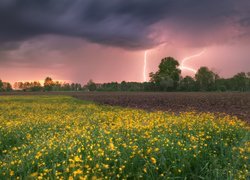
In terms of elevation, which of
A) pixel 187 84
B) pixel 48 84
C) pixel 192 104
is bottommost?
pixel 192 104

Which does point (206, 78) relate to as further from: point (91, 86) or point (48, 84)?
point (48, 84)

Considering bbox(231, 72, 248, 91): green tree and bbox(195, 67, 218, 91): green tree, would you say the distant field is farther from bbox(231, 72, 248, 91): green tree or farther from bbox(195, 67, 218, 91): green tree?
bbox(231, 72, 248, 91): green tree

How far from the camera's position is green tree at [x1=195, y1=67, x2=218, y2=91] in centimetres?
12141

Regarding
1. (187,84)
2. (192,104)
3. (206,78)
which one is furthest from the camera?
(206,78)

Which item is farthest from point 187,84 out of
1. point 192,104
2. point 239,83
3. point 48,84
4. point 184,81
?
point 48,84

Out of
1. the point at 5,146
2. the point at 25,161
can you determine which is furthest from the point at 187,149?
the point at 5,146

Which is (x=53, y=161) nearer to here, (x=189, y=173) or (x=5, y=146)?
(x=189, y=173)

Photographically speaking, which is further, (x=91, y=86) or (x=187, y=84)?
(x=91, y=86)

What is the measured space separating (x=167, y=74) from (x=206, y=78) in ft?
101

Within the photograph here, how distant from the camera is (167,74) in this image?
111375mm

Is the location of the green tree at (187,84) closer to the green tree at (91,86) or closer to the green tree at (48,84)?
the green tree at (91,86)

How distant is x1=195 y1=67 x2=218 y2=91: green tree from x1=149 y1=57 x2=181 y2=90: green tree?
1357 centimetres

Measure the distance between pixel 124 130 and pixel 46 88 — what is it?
158622 millimetres

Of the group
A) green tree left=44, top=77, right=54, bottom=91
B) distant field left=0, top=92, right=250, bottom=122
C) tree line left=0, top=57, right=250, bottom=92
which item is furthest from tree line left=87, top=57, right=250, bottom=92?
distant field left=0, top=92, right=250, bottom=122
